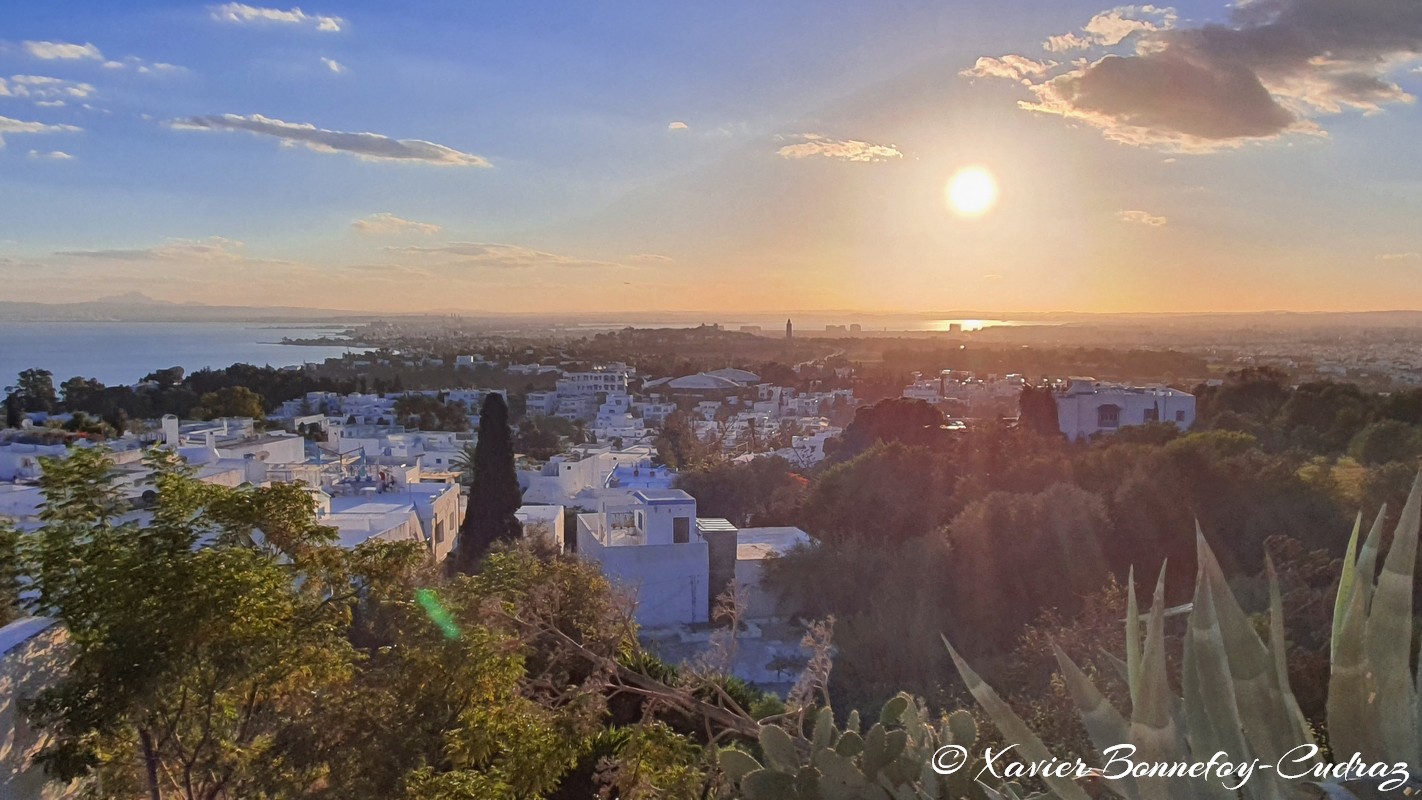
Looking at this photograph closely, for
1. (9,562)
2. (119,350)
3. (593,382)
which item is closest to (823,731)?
(9,562)

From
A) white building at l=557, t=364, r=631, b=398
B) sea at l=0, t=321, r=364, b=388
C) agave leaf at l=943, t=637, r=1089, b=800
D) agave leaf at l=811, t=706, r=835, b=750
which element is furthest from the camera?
white building at l=557, t=364, r=631, b=398

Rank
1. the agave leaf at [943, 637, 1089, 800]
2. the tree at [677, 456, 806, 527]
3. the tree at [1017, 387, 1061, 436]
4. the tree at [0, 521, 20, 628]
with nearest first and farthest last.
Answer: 1. the agave leaf at [943, 637, 1089, 800]
2. the tree at [0, 521, 20, 628]
3. the tree at [677, 456, 806, 527]
4. the tree at [1017, 387, 1061, 436]

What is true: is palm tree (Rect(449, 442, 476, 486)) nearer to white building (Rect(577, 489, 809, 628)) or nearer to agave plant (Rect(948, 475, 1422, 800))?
white building (Rect(577, 489, 809, 628))

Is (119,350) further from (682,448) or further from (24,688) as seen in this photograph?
(24,688)

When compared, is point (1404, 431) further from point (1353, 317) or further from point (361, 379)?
point (361, 379)

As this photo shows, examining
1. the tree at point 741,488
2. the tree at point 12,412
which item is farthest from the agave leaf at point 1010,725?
the tree at point 12,412

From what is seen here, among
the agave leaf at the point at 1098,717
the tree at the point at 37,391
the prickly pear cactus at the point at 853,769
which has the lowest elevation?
the tree at the point at 37,391

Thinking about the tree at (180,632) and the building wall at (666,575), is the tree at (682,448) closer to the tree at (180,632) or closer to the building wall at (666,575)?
the building wall at (666,575)

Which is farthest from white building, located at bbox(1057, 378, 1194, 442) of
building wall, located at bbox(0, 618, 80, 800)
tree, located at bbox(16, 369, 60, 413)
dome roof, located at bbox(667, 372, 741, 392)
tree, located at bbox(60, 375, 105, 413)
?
tree, located at bbox(16, 369, 60, 413)
